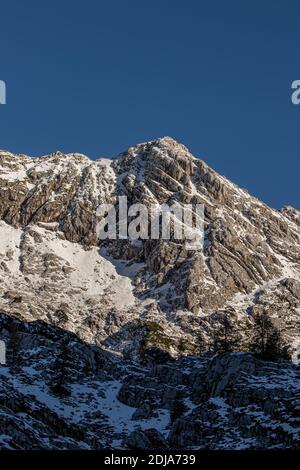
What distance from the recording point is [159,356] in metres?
162

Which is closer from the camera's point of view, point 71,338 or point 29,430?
point 29,430

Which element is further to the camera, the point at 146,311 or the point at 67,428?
the point at 146,311

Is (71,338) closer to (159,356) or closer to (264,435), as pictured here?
(159,356)

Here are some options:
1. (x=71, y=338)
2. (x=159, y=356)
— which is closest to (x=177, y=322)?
(x=159, y=356)

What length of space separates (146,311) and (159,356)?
3683 centimetres

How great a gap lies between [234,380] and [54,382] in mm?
28673

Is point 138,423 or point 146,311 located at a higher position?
point 146,311

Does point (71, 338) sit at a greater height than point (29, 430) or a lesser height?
greater

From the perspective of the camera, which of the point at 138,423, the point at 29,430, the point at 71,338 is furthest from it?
the point at 71,338

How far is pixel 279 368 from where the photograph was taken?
116875 mm
